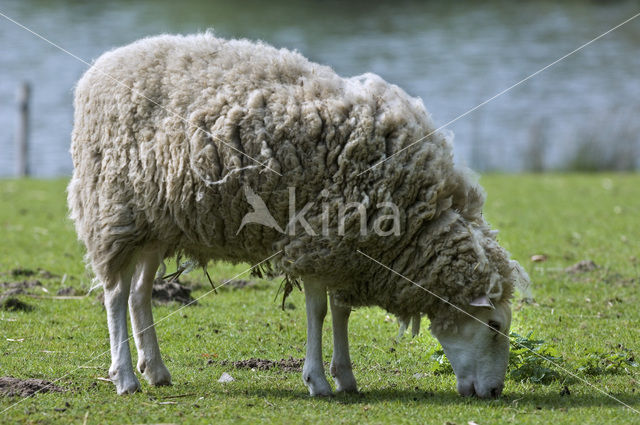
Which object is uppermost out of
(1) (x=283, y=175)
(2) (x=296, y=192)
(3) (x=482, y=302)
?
(1) (x=283, y=175)

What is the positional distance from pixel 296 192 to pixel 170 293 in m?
2.99

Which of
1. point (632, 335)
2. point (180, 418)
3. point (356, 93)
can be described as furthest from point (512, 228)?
point (180, 418)

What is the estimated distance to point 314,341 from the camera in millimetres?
5664

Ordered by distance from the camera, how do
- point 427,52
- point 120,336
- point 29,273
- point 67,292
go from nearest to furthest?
1. point 120,336
2. point 67,292
3. point 29,273
4. point 427,52

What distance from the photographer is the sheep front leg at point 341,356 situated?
582 cm

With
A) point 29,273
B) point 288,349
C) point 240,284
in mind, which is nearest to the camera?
point 288,349

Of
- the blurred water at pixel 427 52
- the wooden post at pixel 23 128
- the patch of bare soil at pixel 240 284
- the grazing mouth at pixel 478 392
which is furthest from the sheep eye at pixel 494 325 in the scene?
the blurred water at pixel 427 52

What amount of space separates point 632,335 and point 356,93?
315 centimetres

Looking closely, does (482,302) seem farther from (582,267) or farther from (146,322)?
(582,267)

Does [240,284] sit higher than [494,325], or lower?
lower

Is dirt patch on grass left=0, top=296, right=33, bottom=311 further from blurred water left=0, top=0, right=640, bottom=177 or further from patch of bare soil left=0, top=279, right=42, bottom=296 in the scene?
blurred water left=0, top=0, right=640, bottom=177

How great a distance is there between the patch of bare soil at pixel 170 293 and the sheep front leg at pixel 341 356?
2.43 m

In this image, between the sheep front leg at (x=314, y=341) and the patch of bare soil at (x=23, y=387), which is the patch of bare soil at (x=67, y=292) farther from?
the sheep front leg at (x=314, y=341)

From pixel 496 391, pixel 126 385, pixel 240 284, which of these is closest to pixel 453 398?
pixel 496 391
